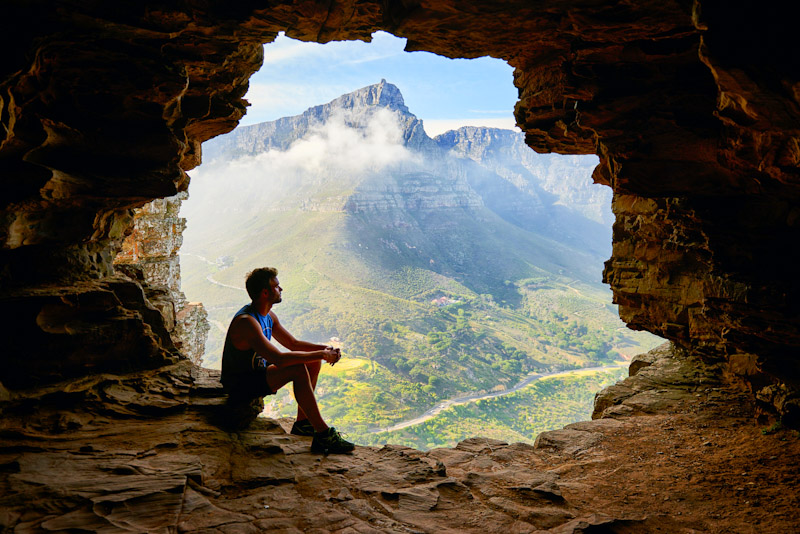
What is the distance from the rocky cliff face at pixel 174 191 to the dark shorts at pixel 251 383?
75 centimetres

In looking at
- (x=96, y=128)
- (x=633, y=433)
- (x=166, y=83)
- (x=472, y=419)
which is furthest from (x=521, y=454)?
(x=472, y=419)

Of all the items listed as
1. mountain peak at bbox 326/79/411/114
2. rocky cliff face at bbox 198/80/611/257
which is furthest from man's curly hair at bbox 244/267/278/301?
mountain peak at bbox 326/79/411/114

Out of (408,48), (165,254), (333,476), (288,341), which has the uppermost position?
(408,48)

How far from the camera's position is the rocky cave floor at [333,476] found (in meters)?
4.73

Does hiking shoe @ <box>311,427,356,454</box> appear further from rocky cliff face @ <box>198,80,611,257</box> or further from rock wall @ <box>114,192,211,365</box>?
rocky cliff face @ <box>198,80,611,257</box>

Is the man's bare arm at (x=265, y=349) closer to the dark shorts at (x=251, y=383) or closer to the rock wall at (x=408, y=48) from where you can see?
Answer: the dark shorts at (x=251, y=383)

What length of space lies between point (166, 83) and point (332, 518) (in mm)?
7797

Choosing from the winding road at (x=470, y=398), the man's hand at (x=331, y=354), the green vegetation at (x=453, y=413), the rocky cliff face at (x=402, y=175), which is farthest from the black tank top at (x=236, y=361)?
the rocky cliff face at (x=402, y=175)

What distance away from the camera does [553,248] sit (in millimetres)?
129625

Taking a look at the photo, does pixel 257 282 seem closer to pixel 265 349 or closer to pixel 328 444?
pixel 265 349

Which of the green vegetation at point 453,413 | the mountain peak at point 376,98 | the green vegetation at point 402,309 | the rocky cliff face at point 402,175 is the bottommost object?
the green vegetation at point 453,413

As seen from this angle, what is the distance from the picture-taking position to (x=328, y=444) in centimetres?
678

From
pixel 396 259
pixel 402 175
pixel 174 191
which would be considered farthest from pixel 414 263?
pixel 174 191

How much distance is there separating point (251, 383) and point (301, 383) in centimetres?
92
